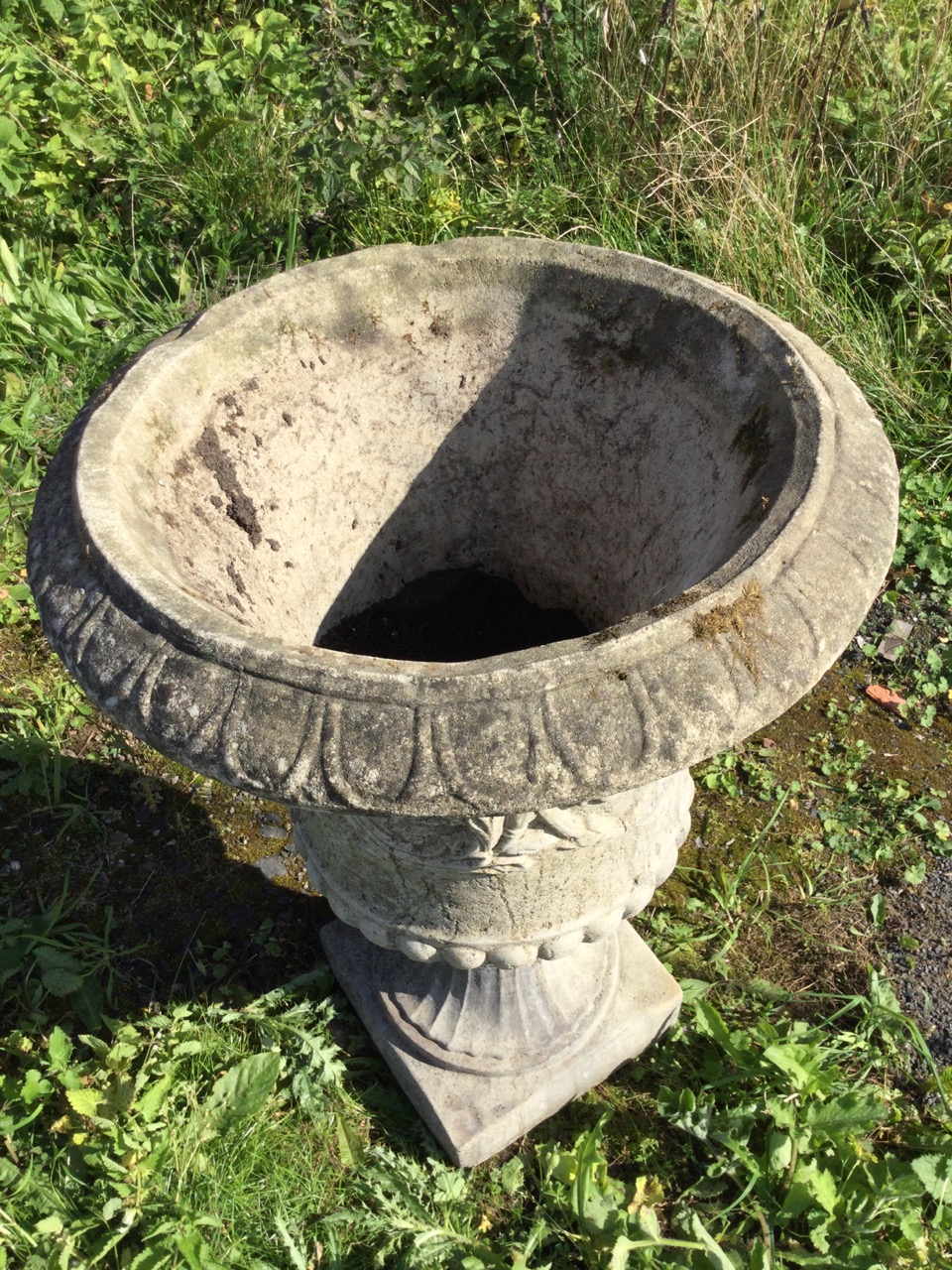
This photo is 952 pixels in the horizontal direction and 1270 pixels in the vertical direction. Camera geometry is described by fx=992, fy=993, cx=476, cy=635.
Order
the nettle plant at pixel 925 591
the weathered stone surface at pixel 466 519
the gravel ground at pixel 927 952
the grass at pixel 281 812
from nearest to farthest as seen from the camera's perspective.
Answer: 1. the weathered stone surface at pixel 466 519
2. the grass at pixel 281 812
3. the gravel ground at pixel 927 952
4. the nettle plant at pixel 925 591

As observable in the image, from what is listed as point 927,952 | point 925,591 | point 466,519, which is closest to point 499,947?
point 466,519

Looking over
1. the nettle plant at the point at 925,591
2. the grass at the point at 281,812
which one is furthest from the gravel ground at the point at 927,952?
the nettle plant at the point at 925,591

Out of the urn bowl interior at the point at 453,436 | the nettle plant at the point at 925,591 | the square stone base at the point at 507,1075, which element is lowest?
the square stone base at the point at 507,1075

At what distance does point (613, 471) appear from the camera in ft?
5.84

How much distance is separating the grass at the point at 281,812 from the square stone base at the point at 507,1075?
7 centimetres

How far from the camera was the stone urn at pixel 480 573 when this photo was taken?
3.52 ft

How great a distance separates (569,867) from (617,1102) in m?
0.78

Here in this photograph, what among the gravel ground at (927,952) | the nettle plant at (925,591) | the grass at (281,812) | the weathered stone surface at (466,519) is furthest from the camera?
the nettle plant at (925,591)

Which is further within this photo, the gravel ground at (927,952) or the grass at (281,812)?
the gravel ground at (927,952)

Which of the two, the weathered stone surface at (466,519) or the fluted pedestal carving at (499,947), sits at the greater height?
the weathered stone surface at (466,519)

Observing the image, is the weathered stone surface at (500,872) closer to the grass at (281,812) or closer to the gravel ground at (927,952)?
the grass at (281,812)

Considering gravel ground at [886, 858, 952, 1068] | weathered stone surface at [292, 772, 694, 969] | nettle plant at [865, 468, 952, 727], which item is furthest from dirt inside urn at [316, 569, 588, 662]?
nettle plant at [865, 468, 952, 727]

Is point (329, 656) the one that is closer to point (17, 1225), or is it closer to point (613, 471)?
point (613, 471)

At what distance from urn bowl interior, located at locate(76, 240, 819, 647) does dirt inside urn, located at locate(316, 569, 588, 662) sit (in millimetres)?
33
